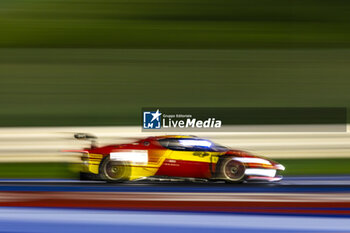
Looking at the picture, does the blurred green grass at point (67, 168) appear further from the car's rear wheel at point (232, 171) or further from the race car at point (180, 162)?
the car's rear wheel at point (232, 171)

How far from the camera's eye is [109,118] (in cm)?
1143

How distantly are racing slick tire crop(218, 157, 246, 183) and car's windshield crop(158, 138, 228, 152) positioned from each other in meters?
0.19

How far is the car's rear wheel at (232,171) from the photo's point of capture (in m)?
7.00

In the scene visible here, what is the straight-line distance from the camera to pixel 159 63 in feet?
43.0

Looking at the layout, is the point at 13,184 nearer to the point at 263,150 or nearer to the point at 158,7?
the point at 263,150

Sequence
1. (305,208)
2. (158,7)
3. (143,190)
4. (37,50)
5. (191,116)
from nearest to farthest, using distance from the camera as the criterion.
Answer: (305,208) → (143,190) → (191,116) → (37,50) → (158,7)

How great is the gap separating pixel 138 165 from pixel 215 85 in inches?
228

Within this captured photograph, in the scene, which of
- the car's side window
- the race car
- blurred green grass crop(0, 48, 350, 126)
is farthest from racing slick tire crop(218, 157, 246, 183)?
blurred green grass crop(0, 48, 350, 126)

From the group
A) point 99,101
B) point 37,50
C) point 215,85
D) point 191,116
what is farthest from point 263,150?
point 37,50

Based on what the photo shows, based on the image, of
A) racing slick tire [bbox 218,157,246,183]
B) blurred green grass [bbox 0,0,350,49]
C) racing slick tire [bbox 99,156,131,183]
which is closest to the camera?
racing slick tire [bbox 218,157,246,183]

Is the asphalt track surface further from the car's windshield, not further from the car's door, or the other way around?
the car's windshield

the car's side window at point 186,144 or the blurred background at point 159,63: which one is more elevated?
the blurred background at point 159,63

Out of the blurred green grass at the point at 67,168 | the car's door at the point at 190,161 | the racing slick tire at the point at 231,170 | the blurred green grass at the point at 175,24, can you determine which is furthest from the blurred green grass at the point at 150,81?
the racing slick tire at the point at 231,170

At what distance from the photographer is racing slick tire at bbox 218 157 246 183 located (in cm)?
700
